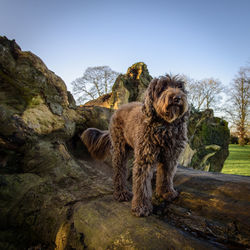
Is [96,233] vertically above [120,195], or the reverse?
[120,195]

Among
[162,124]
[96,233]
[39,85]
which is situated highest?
[39,85]

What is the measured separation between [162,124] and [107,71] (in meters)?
12.7

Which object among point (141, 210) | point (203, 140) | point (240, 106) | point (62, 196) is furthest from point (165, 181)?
point (240, 106)

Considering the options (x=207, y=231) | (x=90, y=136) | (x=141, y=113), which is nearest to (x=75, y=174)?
(x=90, y=136)

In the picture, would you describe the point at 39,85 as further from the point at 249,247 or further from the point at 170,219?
the point at 249,247

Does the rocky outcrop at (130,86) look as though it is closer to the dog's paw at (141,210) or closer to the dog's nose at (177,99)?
the dog's nose at (177,99)

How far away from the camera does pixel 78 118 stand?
5246 millimetres

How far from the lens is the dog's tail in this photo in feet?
12.9

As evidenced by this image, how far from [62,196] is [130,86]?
639cm

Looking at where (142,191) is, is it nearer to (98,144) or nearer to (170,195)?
(170,195)

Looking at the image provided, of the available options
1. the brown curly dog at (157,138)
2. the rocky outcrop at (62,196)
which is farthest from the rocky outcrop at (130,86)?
the brown curly dog at (157,138)

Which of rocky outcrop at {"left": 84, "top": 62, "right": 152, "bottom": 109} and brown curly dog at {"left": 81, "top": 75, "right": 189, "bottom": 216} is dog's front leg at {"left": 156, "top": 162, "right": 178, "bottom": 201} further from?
rocky outcrop at {"left": 84, "top": 62, "right": 152, "bottom": 109}

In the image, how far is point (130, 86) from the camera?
26.9ft

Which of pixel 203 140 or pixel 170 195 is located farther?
pixel 203 140
